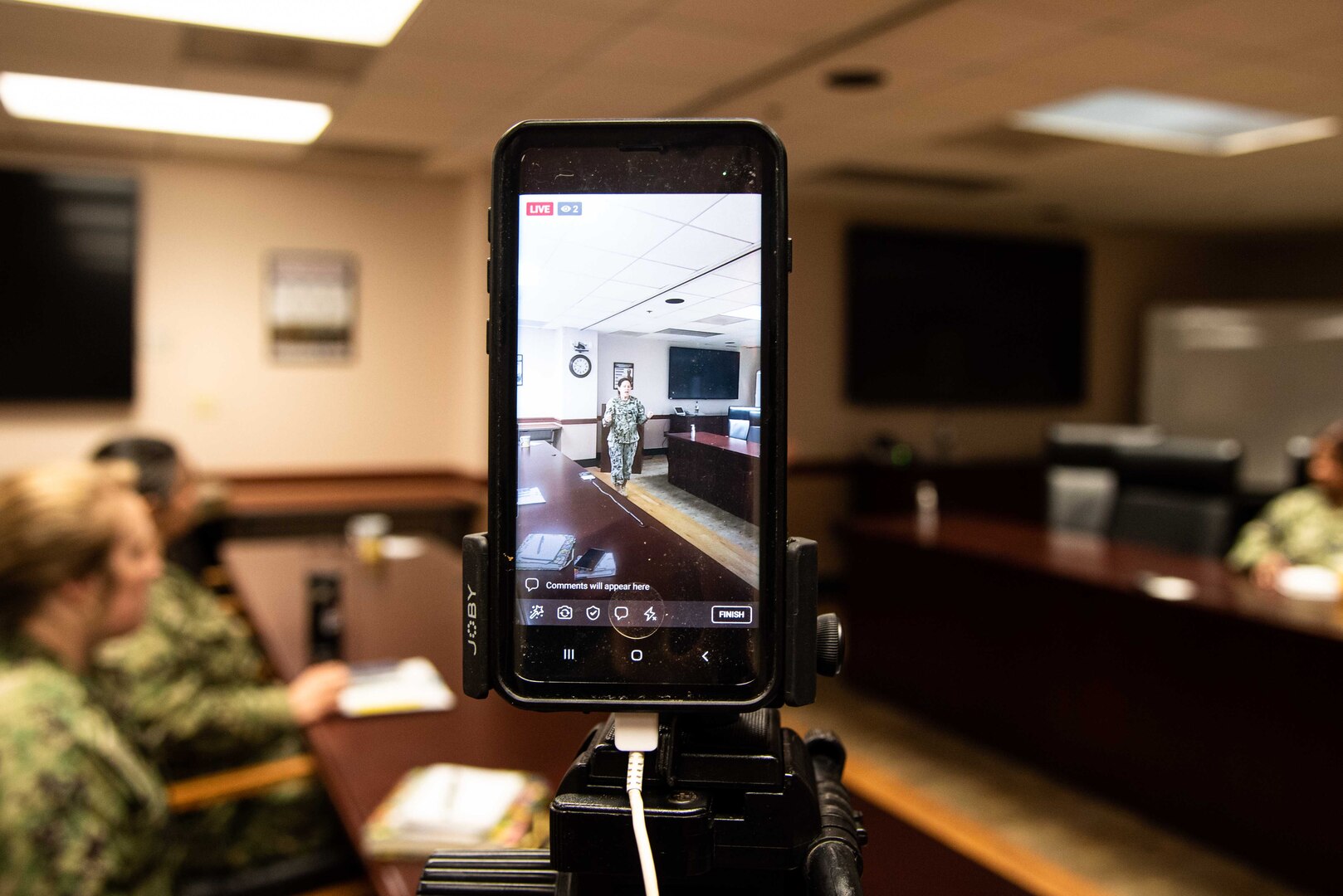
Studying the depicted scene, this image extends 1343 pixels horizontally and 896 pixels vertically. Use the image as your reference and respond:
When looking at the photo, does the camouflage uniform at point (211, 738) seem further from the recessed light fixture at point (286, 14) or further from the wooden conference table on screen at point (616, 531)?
the recessed light fixture at point (286, 14)

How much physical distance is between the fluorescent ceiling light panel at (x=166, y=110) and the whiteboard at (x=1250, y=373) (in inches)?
238

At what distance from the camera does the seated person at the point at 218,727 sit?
1977 millimetres

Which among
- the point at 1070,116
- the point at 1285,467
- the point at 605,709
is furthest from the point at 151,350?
the point at 1285,467

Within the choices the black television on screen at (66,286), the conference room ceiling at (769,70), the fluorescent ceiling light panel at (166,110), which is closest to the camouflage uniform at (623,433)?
the conference room ceiling at (769,70)

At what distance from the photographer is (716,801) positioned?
1.91 ft

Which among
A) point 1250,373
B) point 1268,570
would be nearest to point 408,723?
point 1268,570

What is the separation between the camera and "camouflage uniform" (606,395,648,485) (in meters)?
0.59

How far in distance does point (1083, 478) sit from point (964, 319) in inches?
91.4

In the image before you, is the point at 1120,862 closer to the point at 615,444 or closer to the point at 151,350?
the point at 615,444

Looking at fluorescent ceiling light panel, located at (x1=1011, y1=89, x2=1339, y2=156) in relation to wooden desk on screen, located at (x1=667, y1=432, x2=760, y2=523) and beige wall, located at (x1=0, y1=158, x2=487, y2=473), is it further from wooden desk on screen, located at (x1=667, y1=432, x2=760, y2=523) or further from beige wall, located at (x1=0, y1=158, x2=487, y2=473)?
wooden desk on screen, located at (x1=667, y1=432, x2=760, y2=523)

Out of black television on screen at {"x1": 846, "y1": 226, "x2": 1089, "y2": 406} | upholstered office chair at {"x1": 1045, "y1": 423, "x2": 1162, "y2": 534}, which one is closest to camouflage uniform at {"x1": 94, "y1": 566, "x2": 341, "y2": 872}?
upholstered office chair at {"x1": 1045, "y1": 423, "x2": 1162, "y2": 534}

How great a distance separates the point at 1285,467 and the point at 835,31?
5.67 meters

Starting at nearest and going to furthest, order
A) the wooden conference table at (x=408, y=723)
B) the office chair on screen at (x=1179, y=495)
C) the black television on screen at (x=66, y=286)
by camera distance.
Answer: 1. the wooden conference table at (x=408, y=723)
2. the office chair on screen at (x=1179, y=495)
3. the black television on screen at (x=66, y=286)

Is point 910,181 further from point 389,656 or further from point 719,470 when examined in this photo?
point 719,470
